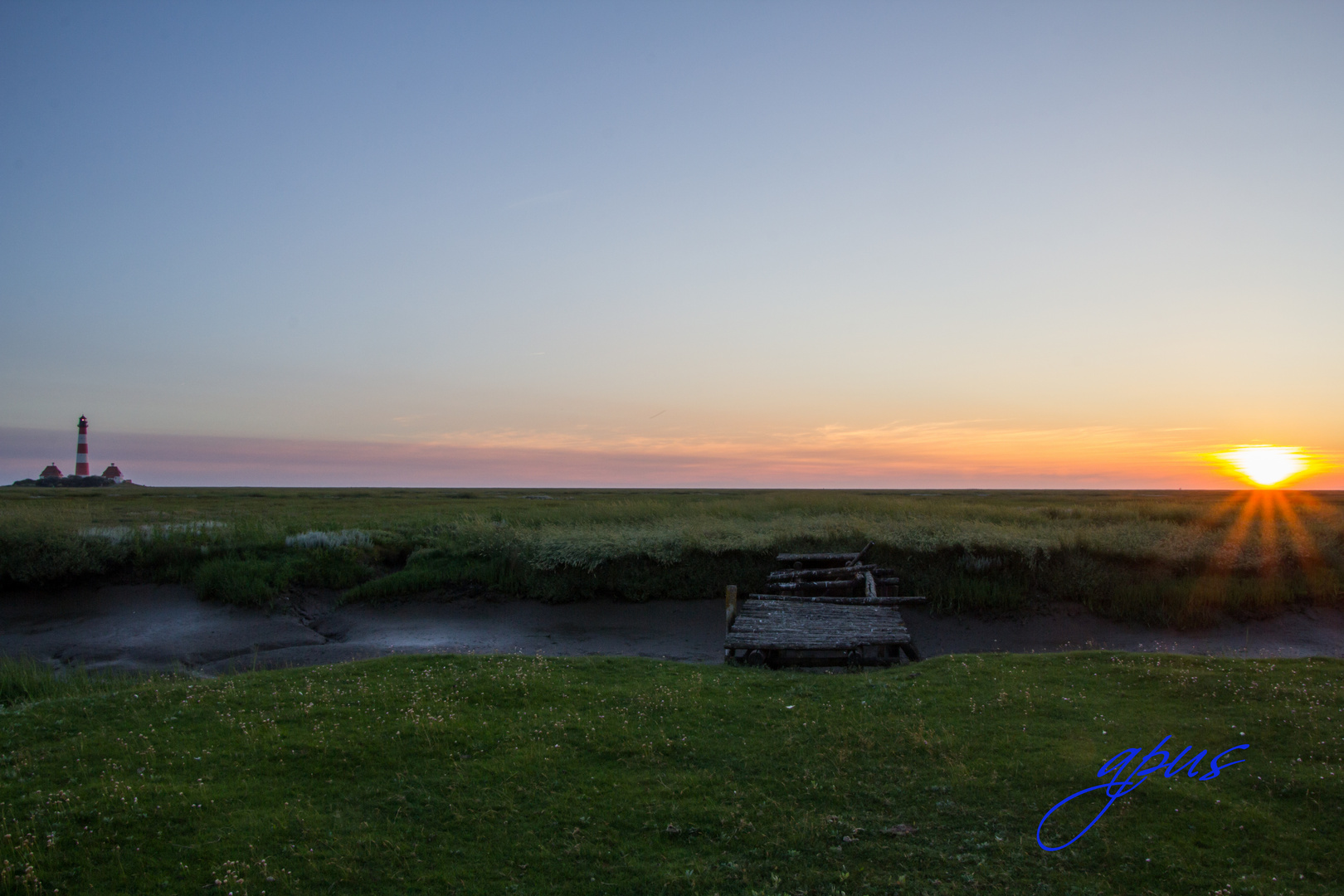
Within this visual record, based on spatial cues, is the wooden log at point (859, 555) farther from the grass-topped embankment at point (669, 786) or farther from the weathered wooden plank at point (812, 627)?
the grass-topped embankment at point (669, 786)

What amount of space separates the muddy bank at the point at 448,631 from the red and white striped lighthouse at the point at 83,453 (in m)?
101

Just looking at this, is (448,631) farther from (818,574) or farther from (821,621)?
(821,621)

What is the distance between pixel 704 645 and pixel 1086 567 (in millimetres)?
10440

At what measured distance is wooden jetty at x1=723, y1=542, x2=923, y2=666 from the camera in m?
14.3

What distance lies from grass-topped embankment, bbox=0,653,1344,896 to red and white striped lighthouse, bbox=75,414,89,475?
382 ft

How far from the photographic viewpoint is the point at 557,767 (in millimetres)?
8180

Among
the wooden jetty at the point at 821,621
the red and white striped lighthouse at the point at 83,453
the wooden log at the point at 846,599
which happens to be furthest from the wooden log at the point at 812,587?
the red and white striped lighthouse at the point at 83,453

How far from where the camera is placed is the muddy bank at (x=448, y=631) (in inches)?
698

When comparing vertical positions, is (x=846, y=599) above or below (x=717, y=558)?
below

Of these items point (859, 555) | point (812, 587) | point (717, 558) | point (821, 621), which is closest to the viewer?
point (821, 621)

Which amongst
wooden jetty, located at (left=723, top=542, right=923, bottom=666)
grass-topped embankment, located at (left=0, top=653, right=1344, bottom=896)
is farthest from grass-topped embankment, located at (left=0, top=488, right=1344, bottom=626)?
grass-topped embankment, located at (left=0, top=653, right=1344, bottom=896)

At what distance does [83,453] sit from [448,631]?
112 metres

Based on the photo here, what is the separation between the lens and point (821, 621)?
610 inches

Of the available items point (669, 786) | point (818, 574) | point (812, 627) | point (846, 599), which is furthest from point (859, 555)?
point (669, 786)
